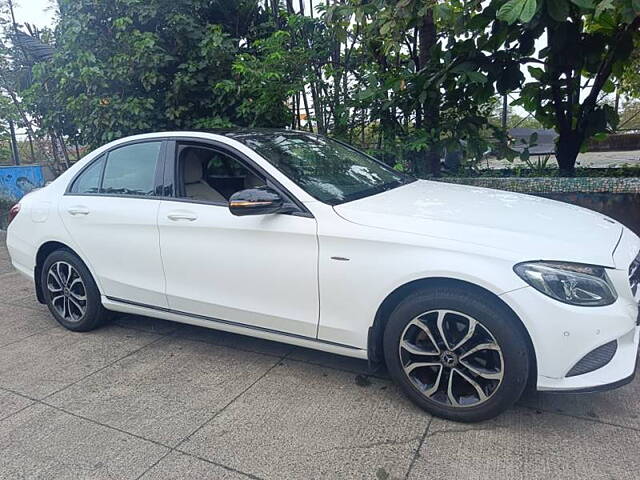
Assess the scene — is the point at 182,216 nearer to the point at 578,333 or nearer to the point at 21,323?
the point at 21,323

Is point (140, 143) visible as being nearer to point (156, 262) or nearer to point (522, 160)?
point (156, 262)

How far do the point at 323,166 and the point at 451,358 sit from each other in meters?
1.56

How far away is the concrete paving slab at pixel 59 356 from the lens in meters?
3.20

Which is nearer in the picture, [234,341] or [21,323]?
[234,341]

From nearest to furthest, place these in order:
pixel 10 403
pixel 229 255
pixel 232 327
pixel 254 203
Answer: pixel 254 203 → pixel 10 403 → pixel 229 255 → pixel 232 327

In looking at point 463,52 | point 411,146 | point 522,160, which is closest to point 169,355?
point 411,146

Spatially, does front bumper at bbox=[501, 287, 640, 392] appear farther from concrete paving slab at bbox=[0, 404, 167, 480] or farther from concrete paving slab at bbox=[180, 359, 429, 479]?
concrete paving slab at bbox=[0, 404, 167, 480]

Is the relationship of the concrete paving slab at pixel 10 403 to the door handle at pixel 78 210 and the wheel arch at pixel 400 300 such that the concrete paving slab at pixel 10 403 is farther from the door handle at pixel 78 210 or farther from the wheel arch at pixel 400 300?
the wheel arch at pixel 400 300

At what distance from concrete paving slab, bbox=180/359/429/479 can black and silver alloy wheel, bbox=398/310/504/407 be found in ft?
0.69

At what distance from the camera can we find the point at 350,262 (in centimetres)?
267

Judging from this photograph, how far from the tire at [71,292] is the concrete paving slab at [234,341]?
0.68m

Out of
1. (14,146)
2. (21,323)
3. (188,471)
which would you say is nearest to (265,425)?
(188,471)

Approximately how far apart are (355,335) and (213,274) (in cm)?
104

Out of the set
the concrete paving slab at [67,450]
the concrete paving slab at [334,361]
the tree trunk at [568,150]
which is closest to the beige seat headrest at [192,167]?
the concrete paving slab at [334,361]
